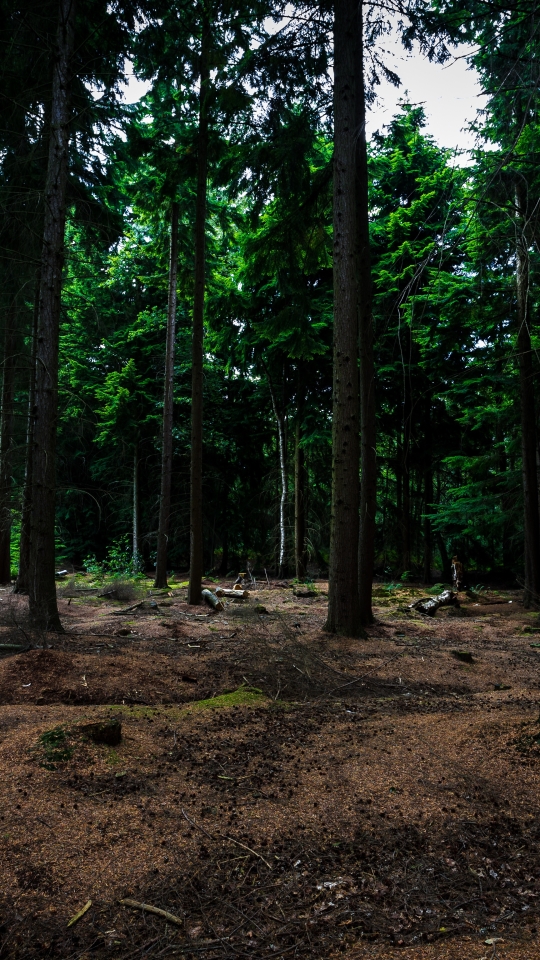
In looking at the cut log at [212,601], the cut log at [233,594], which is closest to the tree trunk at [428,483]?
the cut log at [233,594]

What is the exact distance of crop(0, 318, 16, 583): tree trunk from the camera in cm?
811

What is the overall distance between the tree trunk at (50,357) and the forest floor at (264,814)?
150 cm

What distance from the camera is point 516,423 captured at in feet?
48.4

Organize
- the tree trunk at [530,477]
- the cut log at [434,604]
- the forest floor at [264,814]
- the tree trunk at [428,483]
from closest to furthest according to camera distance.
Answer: the forest floor at [264,814] < the cut log at [434,604] < the tree trunk at [530,477] < the tree trunk at [428,483]

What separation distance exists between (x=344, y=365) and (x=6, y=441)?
8156 mm

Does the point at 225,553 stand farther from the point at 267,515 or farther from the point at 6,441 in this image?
the point at 6,441

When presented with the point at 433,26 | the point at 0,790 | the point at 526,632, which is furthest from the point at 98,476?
the point at 0,790

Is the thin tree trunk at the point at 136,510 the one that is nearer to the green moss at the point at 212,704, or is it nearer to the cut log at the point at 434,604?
the cut log at the point at 434,604

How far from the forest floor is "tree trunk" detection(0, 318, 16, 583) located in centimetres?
274

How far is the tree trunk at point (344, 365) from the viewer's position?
29.2 ft

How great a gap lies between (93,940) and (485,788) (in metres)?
2.44

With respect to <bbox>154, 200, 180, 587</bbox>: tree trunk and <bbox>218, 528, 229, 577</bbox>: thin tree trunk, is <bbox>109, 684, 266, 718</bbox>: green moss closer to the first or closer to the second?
<bbox>154, 200, 180, 587</bbox>: tree trunk

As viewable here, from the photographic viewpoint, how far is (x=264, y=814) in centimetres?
323

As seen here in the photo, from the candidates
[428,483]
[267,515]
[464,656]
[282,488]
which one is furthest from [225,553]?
[464,656]
